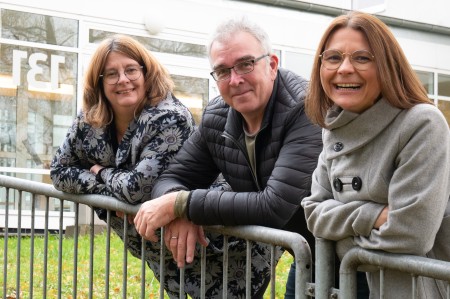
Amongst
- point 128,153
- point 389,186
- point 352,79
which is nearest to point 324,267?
point 389,186

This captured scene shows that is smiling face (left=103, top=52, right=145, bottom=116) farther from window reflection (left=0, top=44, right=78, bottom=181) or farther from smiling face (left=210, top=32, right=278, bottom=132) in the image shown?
window reflection (left=0, top=44, right=78, bottom=181)

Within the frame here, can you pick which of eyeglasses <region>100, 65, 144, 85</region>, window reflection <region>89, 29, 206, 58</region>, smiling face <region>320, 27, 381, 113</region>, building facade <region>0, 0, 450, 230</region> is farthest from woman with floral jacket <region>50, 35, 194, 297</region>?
window reflection <region>89, 29, 206, 58</region>

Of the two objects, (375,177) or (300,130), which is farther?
(300,130)

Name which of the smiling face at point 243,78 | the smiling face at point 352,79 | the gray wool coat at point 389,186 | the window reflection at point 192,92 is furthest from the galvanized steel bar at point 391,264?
the window reflection at point 192,92

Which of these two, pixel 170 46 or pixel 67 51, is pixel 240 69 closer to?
pixel 67 51

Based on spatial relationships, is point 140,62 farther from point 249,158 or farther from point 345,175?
point 345,175

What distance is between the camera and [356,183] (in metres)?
2.56

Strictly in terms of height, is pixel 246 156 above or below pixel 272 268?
above

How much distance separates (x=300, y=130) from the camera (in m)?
3.30

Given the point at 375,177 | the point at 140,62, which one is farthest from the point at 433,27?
the point at 375,177

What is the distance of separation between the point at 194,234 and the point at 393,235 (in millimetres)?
1159

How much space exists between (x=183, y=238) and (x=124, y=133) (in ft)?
2.68

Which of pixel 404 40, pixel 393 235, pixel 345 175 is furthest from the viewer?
pixel 404 40

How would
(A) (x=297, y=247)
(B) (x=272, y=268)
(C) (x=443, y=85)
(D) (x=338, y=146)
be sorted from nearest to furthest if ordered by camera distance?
(D) (x=338, y=146)
(A) (x=297, y=247)
(B) (x=272, y=268)
(C) (x=443, y=85)
